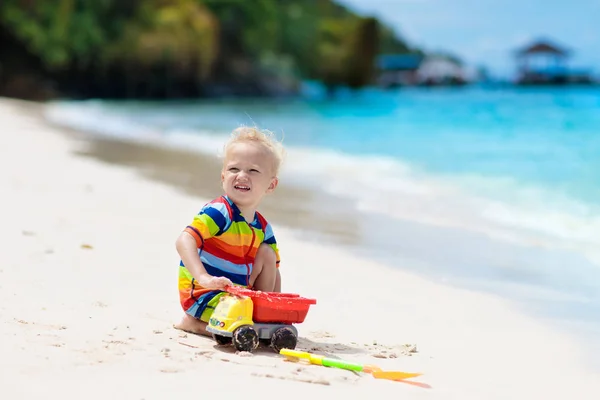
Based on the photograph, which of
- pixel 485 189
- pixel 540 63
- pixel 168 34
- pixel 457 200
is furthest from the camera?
pixel 540 63

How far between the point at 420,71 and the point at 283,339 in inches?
4792

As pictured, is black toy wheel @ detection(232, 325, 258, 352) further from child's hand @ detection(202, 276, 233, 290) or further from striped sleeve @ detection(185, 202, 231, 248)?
striped sleeve @ detection(185, 202, 231, 248)

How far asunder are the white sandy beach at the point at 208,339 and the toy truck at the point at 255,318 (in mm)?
75

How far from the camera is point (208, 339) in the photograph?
3467mm

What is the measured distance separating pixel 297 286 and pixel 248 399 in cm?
194

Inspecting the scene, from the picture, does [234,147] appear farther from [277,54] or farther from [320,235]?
[277,54]

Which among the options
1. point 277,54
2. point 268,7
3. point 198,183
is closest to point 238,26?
point 268,7

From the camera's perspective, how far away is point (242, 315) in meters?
3.26

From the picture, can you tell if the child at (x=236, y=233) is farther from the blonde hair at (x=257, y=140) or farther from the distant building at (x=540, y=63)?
the distant building at (x=540, y=63)

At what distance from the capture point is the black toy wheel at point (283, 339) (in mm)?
3309

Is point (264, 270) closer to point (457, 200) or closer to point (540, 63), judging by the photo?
point (457, 200)

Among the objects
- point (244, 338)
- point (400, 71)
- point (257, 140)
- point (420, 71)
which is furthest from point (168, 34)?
point (420, 71)

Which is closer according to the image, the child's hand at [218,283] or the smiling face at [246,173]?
the child's hand at [218,283]

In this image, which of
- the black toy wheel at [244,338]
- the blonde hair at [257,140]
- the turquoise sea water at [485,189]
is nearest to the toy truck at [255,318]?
the black toy wheel at [244,338]
